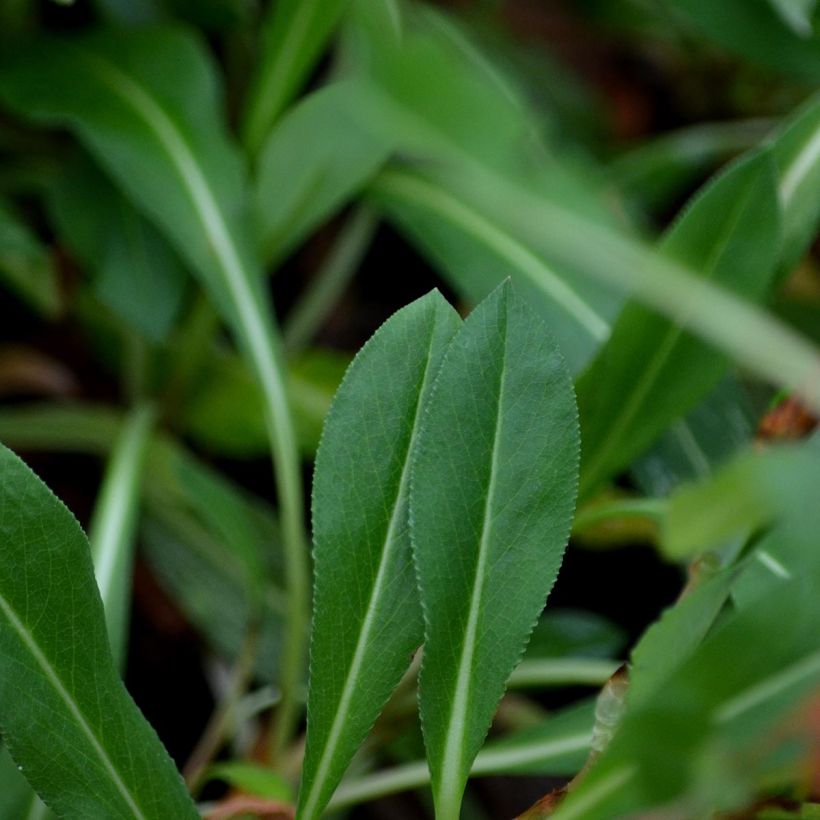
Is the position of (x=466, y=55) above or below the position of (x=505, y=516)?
above

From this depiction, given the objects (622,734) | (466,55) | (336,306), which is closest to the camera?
(622,734)

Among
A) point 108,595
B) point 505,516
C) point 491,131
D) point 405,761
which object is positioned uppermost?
point 491,131

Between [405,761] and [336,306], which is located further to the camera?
[336,306]

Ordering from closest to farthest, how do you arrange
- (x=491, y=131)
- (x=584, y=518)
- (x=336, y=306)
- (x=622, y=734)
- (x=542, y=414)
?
(x=622, y=734) → (x=542, y=414) → (x=584, y=518) → (x=491, y=131) → (x=336, y=306)

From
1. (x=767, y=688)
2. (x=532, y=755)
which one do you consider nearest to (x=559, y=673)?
(x=532, y=755)

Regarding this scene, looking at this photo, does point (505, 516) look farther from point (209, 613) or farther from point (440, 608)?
point (209, 613)

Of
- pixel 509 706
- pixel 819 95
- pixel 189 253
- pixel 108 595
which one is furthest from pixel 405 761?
pixel 819 95

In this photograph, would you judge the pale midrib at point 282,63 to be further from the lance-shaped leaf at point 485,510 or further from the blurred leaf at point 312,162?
the lance-shaped leaf at point 485,510

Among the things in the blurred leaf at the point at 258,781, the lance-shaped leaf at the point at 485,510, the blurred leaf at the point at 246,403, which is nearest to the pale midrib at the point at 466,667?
the lance-shaped leaf at the point at 485,510
